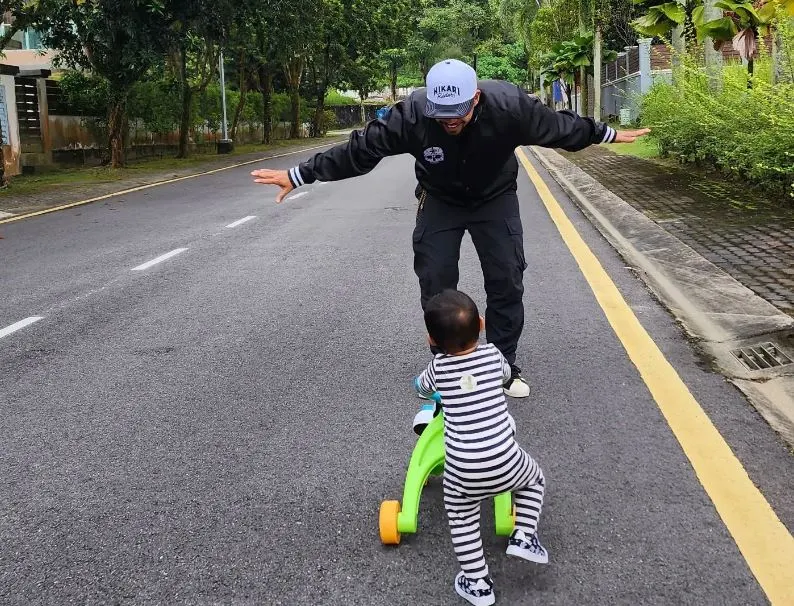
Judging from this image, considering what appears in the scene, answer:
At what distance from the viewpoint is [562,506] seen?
133 inches

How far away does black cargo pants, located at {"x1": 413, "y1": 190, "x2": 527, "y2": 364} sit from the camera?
14.7 feet

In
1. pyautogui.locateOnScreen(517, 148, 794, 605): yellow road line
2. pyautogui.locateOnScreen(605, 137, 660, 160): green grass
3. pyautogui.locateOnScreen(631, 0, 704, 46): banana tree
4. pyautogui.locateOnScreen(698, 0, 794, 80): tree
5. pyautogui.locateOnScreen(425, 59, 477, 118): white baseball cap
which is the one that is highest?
pyautogui.locateOnScreen(631, 0, 704, 46): banana tree

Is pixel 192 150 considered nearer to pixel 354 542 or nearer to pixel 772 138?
pixel 772 138

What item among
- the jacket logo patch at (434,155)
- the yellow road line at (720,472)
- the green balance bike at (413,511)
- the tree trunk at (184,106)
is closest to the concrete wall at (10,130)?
the tree trunk at (184,106)

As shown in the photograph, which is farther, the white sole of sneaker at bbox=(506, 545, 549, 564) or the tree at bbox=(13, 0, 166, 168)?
the tree at bbox=(13, 0, 166, 168)

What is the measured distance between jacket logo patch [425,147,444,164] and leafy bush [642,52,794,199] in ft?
18.1

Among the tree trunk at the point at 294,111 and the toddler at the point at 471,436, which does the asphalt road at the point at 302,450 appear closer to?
the toddler at the point at 471,436

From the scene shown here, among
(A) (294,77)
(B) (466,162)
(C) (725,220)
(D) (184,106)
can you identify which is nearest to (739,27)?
(C) (725,220)

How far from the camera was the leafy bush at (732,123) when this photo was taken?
33.2ft

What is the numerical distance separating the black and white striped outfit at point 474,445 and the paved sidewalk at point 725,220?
4.07 metres

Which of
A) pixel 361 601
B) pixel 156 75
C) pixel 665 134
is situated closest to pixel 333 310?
pixel 361 601

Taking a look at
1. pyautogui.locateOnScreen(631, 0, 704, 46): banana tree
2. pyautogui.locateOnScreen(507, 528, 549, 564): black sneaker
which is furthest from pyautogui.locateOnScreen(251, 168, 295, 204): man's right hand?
pyautogui.locateOnScreen(631, 0, 704, 46): banana tree

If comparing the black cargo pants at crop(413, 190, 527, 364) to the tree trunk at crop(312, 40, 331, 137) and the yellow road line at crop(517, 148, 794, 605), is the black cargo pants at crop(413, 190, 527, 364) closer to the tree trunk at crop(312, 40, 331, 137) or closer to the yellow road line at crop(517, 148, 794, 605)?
the yellow road line at crop(517, 148, 794, 605)

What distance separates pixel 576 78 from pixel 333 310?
48.4 meters
